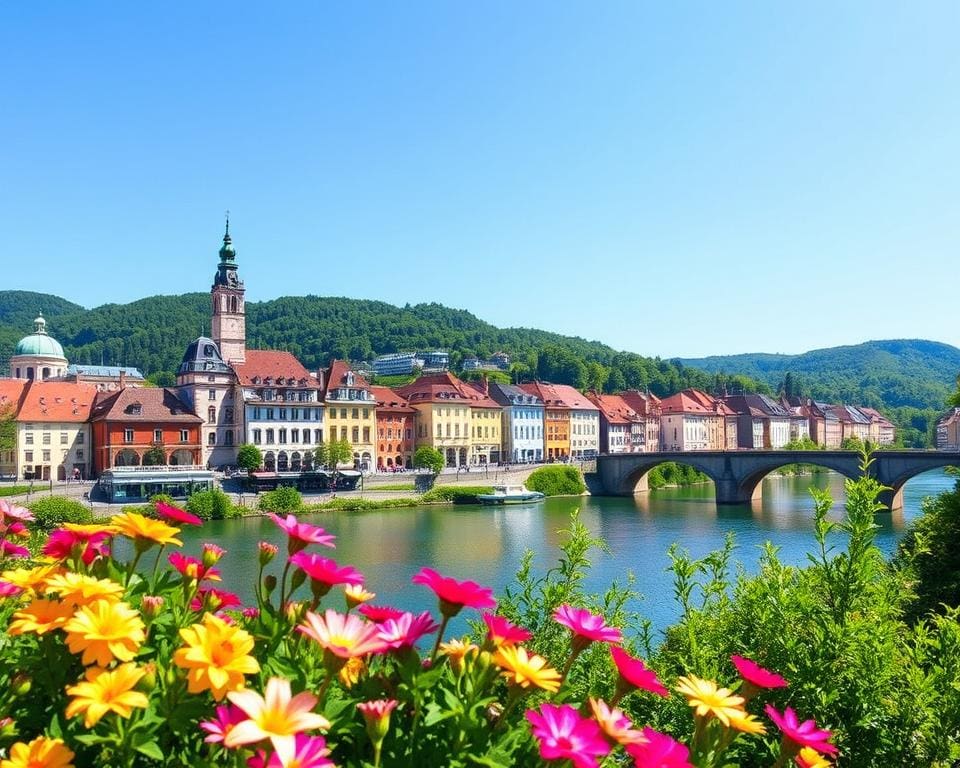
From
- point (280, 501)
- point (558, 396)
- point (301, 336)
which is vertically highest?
point (301, 336)

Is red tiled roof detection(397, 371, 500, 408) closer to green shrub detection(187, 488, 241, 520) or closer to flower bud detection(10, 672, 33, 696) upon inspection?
green shrub detection(187, 488, 241, 520)

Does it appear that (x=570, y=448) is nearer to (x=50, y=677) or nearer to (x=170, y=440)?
(x=170, y=440)

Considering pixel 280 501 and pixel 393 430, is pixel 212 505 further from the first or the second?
pixel 393 430

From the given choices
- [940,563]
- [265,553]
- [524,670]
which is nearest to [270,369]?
[940,563]

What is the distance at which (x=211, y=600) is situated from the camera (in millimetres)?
3098

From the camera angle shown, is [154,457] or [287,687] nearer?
[287,687]

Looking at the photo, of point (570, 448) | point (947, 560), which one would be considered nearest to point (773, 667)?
point (947, 560)

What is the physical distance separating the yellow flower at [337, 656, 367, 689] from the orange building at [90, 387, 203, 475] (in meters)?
56.8

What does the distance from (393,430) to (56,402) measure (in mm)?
25849

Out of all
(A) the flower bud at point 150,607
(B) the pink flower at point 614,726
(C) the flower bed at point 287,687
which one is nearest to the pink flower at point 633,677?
(C) the flower bed at point 287,687

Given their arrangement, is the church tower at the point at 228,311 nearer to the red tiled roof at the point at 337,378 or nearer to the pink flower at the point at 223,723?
the red tiled roof at the point at 337,378

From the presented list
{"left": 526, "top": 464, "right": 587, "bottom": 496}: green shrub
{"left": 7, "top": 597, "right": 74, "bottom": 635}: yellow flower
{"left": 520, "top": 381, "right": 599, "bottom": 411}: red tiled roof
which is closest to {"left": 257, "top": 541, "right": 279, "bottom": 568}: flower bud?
{"left": 7, "top": 597, "right": 74, "bottom": 635}: yellow flower

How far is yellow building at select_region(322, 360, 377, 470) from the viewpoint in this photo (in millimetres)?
66438

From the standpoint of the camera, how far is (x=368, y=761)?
2.47 metres
